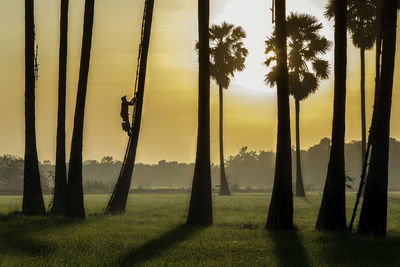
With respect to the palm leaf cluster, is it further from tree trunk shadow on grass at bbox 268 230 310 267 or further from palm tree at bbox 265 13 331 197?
tree trunk shadow on grass at bbox 268 230 310 267

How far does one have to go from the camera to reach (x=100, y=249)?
17875mm

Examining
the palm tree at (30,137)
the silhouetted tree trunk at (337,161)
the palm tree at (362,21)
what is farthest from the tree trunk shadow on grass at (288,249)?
the palm tree at (362,21)

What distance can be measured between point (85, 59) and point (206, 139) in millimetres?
6594

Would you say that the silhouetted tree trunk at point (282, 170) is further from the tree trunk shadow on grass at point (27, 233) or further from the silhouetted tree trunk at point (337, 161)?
the tree trunk shadow on grass at point (27, 233)

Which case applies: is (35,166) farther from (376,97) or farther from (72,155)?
(376,97)

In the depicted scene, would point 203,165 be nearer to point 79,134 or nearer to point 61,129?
point 79,134

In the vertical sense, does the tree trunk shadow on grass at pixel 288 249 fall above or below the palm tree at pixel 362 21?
below

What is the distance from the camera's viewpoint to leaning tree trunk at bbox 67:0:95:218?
27609mm

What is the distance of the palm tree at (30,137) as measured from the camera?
91.8 feet

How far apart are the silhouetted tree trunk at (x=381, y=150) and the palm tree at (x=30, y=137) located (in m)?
13.2

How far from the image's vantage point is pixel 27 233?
21375 mm

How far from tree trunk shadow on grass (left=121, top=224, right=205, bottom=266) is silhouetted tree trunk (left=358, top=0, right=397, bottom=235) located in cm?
542

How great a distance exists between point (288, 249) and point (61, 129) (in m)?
14.3

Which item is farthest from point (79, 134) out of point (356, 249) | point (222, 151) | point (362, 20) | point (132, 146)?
point (222, 151)
